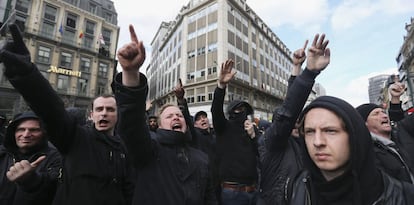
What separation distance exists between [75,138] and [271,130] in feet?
6.54

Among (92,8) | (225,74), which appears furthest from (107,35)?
(225,74)

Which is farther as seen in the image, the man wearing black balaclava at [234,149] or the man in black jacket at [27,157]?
the man wearing black balaclava at [234,149]

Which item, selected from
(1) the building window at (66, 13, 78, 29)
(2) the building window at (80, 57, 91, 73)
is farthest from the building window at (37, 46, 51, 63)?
(1) the building window at (66, 13, 78, 29)

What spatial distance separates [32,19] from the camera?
86.0ft

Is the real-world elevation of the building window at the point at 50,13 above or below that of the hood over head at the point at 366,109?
above

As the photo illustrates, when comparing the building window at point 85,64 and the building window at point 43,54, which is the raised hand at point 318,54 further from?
the building window at point 85,64

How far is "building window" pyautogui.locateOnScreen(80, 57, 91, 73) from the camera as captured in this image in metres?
29.8

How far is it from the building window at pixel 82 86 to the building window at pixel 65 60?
8.22 ft

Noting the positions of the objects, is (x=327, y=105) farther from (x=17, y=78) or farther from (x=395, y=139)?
(x=395, y=139)

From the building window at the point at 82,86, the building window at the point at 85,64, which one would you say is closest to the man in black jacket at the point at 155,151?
the building window at the point at 82,86

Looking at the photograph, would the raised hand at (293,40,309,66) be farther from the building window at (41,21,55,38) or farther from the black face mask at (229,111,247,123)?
the building window at (41,21,55,38)

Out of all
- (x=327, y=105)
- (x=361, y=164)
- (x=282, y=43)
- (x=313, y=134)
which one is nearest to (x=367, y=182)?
(x=361, y=164)

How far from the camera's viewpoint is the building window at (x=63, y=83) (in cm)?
2709

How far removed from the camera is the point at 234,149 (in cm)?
342
